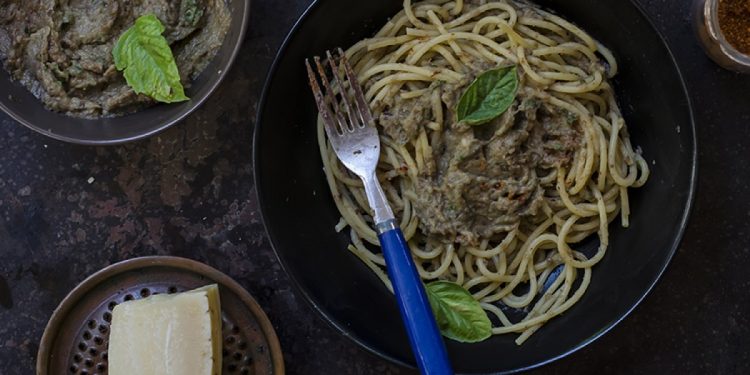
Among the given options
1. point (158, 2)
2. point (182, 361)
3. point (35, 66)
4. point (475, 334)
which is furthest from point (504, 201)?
point (35, 66)

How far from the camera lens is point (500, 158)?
2420 mm

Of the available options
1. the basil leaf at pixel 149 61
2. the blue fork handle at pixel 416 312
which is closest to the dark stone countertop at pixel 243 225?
the basil leaf at pixel 149 61

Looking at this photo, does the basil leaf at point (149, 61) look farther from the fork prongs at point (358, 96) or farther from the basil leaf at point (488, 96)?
the basil leaf at point (488, 96)

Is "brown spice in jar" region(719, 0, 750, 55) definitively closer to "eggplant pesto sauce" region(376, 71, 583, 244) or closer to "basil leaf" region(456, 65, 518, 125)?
"eggplant pesto sauce" region(376, 71, 583, 244)

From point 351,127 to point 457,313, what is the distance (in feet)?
2.08

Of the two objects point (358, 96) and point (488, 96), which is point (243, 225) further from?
point (488, 96)

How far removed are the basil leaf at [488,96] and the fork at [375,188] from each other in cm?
29

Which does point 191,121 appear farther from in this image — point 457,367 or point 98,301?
point 457,367

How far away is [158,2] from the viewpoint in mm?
2627

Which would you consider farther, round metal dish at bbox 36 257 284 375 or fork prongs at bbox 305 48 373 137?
round metal dish at bbox 36 257 284 375

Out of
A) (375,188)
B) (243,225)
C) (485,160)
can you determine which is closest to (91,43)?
(243,225)

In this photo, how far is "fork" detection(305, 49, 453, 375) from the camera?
2258mm

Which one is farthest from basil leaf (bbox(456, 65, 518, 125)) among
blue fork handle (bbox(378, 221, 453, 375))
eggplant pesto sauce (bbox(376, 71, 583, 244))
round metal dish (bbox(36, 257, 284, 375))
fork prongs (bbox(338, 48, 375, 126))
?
round metal dish (bbox(36, 257, 284, 375))

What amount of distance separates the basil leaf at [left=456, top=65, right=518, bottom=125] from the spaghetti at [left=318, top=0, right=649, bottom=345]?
5cm
